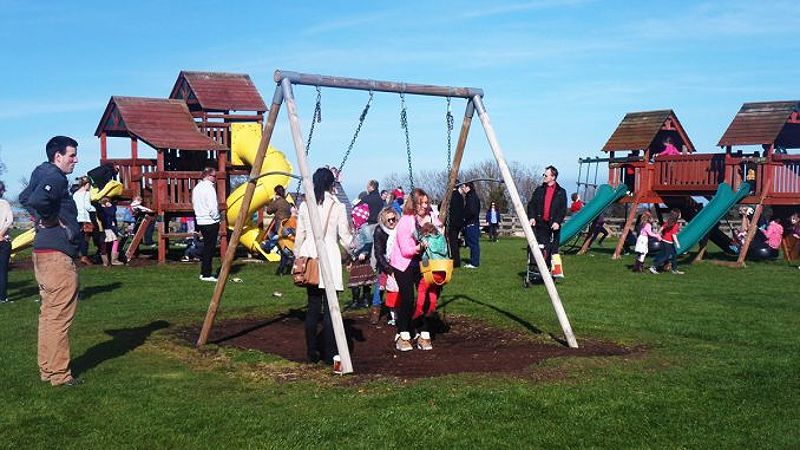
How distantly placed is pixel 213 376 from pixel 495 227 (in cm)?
2863

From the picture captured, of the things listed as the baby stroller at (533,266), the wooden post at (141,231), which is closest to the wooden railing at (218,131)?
the wooden post at (141,231)

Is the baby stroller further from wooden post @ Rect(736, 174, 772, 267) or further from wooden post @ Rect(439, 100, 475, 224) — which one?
wooden post @ Rect(736, 174, 772, 267)

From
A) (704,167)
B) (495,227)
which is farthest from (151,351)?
(495,227)

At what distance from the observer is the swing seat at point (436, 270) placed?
32.3 ft

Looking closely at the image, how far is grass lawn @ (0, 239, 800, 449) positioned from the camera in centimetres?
608

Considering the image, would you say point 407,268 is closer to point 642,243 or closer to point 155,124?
point 642,243

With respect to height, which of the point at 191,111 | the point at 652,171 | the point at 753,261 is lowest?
the point at 753,261

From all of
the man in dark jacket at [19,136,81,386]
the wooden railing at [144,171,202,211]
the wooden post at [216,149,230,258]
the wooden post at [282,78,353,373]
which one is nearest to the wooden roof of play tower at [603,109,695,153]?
the wooden post at [216,149,230,258]

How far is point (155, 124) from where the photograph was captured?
69.9 ft

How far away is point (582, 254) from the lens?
982 inches

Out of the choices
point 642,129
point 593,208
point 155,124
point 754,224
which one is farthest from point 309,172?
point 642,129

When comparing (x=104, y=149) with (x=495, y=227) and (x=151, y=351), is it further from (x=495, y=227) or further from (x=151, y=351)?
(x=495, y=227)

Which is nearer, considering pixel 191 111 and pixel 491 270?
pixel 491 270

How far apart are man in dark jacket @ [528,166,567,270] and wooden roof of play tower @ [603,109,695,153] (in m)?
10.5
